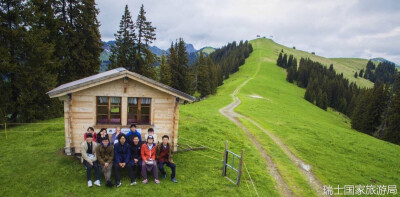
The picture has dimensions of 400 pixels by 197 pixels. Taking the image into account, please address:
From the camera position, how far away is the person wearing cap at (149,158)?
10.3 m

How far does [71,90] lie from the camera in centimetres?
1142

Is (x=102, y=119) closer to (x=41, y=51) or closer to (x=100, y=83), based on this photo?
(x=100, y=83)

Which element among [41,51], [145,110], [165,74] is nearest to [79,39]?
[41,51]

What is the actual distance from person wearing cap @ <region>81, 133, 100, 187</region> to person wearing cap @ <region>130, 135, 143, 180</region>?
165 centimetres

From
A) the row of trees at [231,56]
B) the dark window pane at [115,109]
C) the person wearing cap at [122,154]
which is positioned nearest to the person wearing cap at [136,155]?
the person wearing cap at [122,154]

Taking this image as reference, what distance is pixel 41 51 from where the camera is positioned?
1959cm

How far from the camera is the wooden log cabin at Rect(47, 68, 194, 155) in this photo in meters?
11.9

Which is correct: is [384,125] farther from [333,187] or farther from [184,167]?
[184,167]

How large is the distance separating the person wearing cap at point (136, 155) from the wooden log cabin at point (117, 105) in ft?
7.80

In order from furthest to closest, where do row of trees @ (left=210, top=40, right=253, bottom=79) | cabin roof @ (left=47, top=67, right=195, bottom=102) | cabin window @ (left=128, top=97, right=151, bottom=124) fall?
row of trees @ (left=210, top=40, right=253, bottom=79), cabin window @ (left=128, top=97, right=151, bottom=124), cabin roof @ (left=47, top=67, right=195, bottom=102)

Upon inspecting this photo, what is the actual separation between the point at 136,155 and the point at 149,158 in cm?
69

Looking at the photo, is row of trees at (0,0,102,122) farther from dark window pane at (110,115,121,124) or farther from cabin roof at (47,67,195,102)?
dark window pane at (110,115,121,124)

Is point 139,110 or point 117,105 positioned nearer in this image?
point 117,105

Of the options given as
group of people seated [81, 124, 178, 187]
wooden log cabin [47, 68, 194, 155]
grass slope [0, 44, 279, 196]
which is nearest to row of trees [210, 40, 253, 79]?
grass slope [0, 44, 279, 196]
